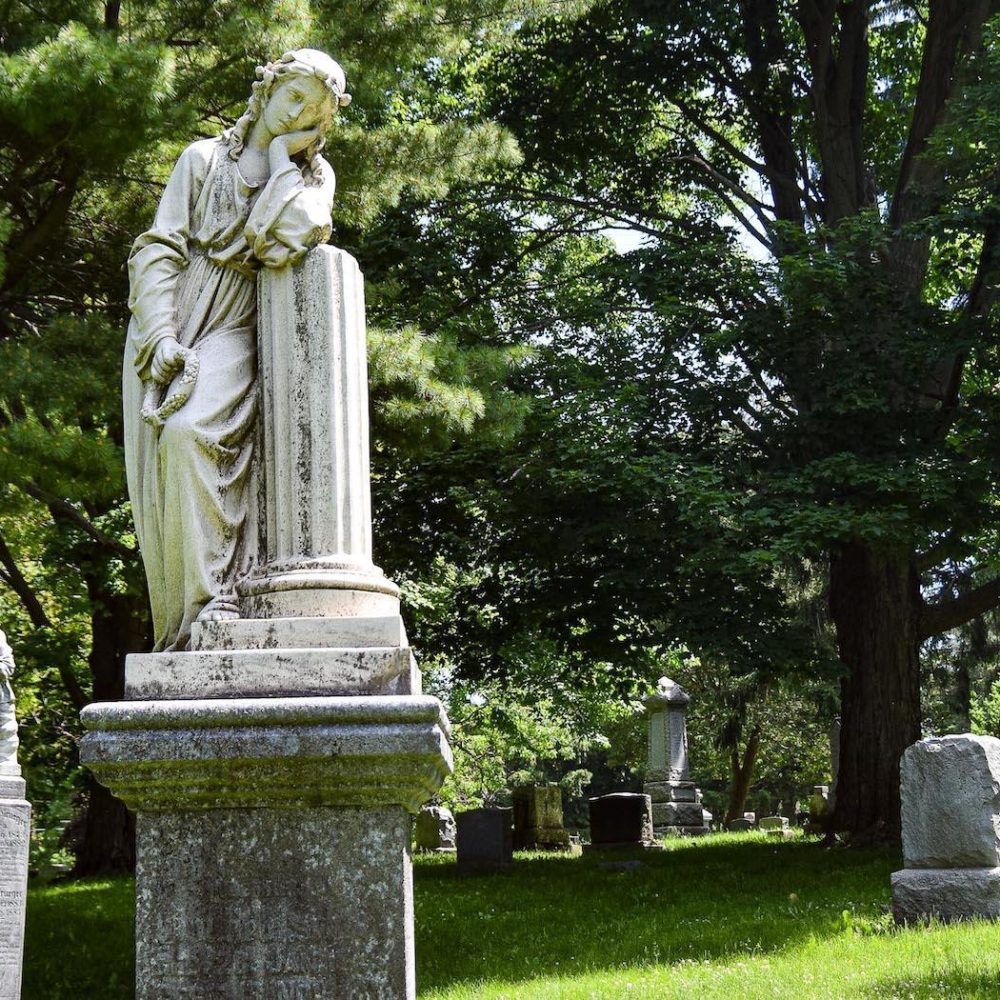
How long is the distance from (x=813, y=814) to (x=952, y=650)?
16.0 ft

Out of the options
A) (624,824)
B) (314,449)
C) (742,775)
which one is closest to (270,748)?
(314,449)

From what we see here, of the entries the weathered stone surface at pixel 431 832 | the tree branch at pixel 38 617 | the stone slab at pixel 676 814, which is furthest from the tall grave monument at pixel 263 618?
the stone slab at pixel 676 814

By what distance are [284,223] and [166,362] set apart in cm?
62

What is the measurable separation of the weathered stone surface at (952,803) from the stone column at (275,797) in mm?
6813

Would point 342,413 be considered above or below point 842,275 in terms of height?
below

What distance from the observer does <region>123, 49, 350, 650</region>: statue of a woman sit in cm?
458

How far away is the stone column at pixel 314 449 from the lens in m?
4.42

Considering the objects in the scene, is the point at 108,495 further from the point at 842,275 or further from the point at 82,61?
the point at 842,275

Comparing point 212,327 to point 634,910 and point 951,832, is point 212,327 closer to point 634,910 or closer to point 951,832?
point 951,832

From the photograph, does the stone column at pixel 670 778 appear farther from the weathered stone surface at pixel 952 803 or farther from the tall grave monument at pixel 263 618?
the tall grave monument at pixel 263 618

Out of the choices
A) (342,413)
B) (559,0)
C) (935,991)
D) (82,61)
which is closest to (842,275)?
(559,0)

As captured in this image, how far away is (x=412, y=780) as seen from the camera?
4.06 meters

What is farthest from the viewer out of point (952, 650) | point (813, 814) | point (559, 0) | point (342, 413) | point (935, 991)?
point (952, 650)

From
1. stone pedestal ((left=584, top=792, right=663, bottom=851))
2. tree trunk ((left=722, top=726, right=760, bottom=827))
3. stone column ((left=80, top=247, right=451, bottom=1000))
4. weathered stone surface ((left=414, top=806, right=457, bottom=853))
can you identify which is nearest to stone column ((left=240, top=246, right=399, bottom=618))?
stone column ((left=80, top=247, right=451, bottom=1000))
